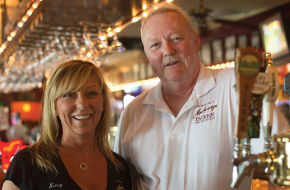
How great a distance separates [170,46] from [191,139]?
407 millimetres

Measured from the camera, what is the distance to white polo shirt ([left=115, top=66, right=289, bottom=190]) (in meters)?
1.58

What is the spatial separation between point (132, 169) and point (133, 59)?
7.92 meters

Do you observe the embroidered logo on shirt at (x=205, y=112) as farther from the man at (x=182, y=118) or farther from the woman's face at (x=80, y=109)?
the woman's face at (x=80, y=109)

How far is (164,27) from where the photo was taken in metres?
1.67

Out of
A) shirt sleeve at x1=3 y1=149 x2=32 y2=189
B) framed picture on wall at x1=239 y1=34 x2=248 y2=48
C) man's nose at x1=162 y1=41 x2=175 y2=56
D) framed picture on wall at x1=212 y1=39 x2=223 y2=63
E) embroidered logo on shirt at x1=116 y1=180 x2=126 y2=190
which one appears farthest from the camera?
framed picture on wall at x1=212 y1=39 x2=223 y2=63

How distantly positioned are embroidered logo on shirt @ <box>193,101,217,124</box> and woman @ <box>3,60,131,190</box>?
0.45 metres

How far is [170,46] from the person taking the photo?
64.6 inches

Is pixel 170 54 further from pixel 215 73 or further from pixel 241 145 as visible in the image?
pixel 241 145

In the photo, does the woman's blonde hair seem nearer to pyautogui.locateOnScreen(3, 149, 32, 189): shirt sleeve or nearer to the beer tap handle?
pyautogui.locateOnScreen(3, 149, 32, 189): shirt sleeve

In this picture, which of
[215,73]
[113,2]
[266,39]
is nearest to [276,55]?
[266,39]

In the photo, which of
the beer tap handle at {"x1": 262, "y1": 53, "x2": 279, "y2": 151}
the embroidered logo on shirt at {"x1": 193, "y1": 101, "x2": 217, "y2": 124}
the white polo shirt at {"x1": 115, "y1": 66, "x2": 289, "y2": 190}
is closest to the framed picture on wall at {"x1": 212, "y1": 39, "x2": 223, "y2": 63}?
the white polo shirt at {"x1": 115, "y1": 66, "x2": 289, "y2": 190}

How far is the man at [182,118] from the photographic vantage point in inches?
62.2

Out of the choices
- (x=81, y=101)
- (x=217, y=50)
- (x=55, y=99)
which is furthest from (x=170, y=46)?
(x=217, y=50)

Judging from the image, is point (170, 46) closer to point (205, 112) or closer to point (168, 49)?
point (168, 49)
